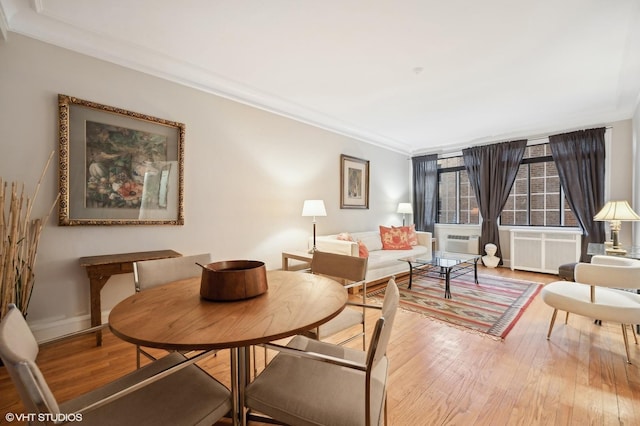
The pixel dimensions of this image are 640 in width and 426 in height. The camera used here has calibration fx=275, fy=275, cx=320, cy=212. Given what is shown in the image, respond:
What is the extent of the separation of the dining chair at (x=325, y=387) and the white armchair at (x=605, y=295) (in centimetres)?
189

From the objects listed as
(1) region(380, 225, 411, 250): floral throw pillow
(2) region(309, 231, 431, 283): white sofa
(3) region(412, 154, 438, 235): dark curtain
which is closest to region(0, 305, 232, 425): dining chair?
(2) region(309, 231, 431, 283): white sofa

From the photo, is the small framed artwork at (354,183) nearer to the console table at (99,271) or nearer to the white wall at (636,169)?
the console table at (99,271)

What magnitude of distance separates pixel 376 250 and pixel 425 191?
2.25m

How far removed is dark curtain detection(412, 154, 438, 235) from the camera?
6.02 metres

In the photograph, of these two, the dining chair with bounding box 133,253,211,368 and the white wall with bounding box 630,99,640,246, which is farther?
the white wall with bounding box 630,99,640,246

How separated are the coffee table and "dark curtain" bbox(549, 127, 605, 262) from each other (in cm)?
170

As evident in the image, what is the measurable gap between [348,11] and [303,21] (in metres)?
0.36

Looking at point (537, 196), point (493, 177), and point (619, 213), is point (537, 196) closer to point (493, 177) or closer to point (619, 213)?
point (493, 177)

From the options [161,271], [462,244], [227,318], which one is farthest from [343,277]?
[462,244]

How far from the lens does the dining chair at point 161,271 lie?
158cm

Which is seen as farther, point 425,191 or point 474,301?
point 425,191

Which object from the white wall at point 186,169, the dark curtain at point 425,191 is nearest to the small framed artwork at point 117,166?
the white wall at point 186,169

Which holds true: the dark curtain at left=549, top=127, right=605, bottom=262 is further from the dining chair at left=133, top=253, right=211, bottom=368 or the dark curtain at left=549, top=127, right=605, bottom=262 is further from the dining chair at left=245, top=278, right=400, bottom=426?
the dining chair at left=133, top=253, right=211, bottom=368

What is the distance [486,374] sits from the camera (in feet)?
6.17
